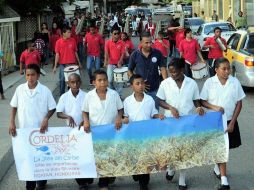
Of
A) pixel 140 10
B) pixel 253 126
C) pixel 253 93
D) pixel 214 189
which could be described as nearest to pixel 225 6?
pixel 140 10

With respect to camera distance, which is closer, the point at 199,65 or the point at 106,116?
the point at 106,116

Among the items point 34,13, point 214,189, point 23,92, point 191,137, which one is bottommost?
point 214,189

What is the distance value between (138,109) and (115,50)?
24.0 ft

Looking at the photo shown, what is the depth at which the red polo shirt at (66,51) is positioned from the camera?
45.1ft

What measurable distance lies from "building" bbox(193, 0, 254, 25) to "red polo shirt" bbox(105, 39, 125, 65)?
23.9m

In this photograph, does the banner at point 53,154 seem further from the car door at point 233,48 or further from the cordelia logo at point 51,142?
the car door at point 233,48

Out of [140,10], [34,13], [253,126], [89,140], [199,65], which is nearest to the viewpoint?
[89,140]

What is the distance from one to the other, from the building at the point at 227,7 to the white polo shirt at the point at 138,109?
30.7m

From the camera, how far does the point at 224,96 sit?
6355mm

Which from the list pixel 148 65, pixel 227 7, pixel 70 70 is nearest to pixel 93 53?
pixel 70 70

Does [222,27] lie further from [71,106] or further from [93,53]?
[71,106]

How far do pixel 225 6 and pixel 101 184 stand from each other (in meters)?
39.9

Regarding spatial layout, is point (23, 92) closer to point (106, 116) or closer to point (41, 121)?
point (41, 121)

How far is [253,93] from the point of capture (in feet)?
45.4
